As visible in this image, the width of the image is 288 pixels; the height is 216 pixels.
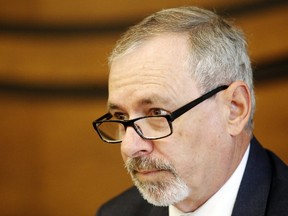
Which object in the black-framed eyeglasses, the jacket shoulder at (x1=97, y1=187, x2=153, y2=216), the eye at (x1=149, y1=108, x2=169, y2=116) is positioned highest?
the eye at (x1=149, y1=108, x2=169, y2=116)

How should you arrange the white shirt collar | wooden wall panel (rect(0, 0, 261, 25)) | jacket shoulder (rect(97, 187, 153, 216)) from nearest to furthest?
the white shirt collar → jacket shoulder (rect(97, 187, 153, 216)) → wooden wall panel (rect(0, 0, 261, 25))

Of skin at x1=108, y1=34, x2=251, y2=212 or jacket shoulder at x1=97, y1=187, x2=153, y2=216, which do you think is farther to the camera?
jacket shoulder at x1=97, y1=187, x2=153, y2=216

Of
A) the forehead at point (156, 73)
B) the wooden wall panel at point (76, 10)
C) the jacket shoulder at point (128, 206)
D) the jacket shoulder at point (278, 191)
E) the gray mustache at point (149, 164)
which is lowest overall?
the jacket shoulder at point (278, 191)

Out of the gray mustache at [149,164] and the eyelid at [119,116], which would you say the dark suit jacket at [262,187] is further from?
the eyelid at [119,116]

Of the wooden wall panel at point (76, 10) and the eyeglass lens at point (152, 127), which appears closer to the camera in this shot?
the eyeglass lens at point (152, 127)

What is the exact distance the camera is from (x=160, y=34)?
5.19 feet

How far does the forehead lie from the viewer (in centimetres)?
152

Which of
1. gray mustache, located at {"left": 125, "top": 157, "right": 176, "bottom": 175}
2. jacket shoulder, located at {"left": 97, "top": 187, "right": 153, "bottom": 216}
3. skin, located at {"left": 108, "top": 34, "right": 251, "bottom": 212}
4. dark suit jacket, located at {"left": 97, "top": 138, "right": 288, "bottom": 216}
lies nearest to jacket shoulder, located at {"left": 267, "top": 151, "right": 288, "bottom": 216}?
dark suit jacket, located at {"left": 97, "top": 138, "right": 288, "bottom": 216}

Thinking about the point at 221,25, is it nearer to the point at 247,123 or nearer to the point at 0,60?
the point at 247,123

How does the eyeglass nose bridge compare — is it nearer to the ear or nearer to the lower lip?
the lower lip

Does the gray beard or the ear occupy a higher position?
the ear

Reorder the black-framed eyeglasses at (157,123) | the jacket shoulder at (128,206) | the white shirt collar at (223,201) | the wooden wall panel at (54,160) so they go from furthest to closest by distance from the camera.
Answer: the wooden wall panel at (54,160)
the jacket shoulder at (128,206)
the white shirt collar at (223,201)
the black-framed eyeglasses at (157,123)

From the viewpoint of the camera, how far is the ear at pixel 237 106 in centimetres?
157

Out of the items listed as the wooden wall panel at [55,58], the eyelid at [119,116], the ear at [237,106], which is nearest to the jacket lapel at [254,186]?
the ear at [237,106]
